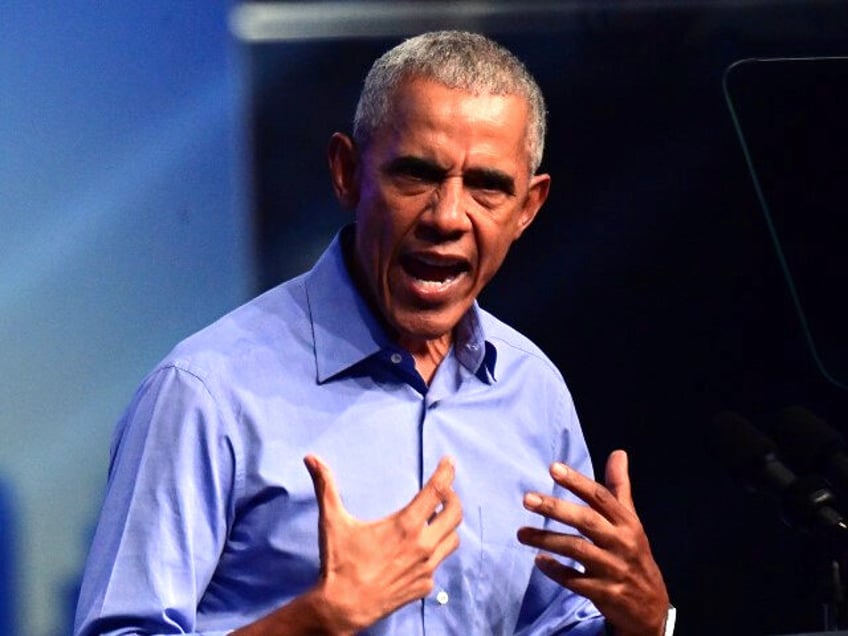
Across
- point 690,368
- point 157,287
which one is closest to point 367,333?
point 157,287

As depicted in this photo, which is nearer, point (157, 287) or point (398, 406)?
point (398, 406)

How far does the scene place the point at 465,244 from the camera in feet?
6.60

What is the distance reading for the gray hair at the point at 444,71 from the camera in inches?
78.5

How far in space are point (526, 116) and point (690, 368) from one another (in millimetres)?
1065

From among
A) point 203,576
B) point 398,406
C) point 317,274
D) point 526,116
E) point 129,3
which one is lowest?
point 203,576

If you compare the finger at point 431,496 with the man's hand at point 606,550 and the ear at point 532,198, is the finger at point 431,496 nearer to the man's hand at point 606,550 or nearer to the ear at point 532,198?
the man's hand at point 606,550

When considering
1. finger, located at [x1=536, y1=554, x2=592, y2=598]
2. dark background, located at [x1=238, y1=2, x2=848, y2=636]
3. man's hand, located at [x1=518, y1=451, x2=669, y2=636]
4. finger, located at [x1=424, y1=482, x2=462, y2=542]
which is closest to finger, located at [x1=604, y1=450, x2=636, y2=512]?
man's hand, located at [x1=518, y1=451, x2=669, y2=636]

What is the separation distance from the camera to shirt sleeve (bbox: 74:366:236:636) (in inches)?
72.3

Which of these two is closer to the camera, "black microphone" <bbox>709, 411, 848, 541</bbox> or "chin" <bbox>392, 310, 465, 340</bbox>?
"chin" <bbox>392, 310, 465, 340</bbox>

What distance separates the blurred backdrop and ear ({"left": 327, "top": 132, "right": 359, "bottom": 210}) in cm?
58

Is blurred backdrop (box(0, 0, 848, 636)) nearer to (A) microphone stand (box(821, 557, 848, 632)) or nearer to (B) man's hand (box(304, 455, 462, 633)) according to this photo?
(A) microphone stand (box(821, 557, 848, 632))

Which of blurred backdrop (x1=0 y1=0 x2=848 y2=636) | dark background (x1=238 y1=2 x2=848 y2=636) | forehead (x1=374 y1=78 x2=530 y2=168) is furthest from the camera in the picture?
dark background (x1=238 y1=2 x2=848 y2=636)

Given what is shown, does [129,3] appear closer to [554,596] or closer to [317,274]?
[317,274]

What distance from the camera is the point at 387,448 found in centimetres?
204
